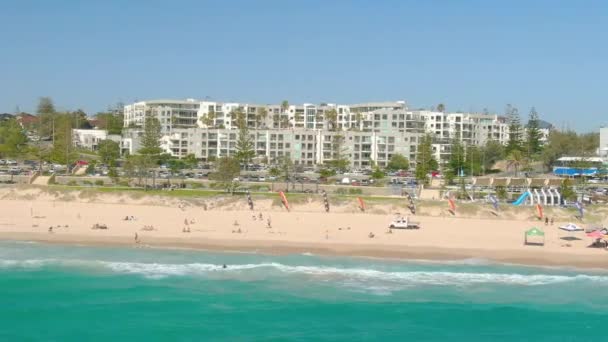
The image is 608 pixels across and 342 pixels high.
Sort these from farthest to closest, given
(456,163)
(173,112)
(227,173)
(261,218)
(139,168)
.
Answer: (173,112) < (456,163) < (139,168) < (227,173) < (261,218)

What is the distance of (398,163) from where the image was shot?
6694cm

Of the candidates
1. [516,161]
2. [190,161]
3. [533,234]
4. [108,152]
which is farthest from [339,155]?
[533,234]

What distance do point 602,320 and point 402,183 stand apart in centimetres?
3413

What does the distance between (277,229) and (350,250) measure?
5258 mm

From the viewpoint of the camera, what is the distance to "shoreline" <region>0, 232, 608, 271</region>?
27.2 metres

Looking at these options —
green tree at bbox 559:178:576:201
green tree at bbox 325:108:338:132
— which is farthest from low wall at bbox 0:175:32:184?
green tree at bbox 325:108:338:132

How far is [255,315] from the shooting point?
787 inches

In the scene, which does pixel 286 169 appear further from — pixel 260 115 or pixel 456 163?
pixel 260 115

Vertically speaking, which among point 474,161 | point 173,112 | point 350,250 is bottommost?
point 350,250

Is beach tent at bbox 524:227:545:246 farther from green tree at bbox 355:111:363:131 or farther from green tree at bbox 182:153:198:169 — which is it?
green tree at bbox 355:111:363:131

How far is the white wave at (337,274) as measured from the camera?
24.0 m

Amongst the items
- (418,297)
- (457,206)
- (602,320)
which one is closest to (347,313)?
(418,297)

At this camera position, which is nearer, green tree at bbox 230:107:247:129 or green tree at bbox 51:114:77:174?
green tree at bbox 51:114:77:174

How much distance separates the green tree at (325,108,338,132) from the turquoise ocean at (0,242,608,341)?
53887 mm
